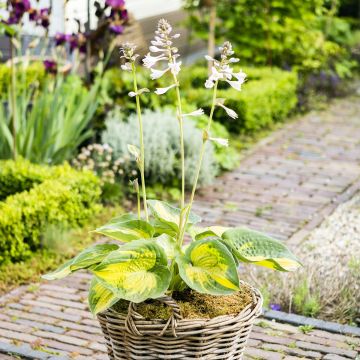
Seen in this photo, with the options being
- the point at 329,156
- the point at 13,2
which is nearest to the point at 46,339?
the point at 13,2

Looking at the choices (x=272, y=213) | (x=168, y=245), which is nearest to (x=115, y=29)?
(x=272, y=213)

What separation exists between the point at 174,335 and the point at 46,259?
9.17ft

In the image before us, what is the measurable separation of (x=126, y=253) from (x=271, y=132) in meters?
6.94

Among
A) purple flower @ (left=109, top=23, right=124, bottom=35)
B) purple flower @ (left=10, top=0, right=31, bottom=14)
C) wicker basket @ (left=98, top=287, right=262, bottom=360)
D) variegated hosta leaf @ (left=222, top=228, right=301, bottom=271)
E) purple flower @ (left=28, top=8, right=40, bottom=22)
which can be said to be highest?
purple flower @ (left=10, top=0, right=31, bottom=14)

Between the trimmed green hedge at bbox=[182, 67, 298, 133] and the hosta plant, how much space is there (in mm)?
5285

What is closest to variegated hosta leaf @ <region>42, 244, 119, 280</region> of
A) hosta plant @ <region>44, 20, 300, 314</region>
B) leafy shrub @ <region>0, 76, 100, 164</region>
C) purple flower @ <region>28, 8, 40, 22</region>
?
hosta plant @ <region>44, 20, 300, 314</region>

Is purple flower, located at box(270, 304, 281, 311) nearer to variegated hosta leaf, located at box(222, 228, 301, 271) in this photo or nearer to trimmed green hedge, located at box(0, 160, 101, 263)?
variegated hosta leaf, located at box(222, 228, 301, 271)

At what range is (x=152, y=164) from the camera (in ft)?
24.7

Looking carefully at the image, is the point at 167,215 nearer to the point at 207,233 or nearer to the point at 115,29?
the point at 207,233

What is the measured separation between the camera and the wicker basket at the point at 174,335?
330cm

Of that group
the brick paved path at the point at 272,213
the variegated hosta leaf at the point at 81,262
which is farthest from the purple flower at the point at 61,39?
the variegated hosta leaf at the point at 81,262

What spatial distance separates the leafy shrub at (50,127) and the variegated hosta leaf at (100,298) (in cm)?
370

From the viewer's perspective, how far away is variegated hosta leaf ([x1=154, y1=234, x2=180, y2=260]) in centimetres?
352

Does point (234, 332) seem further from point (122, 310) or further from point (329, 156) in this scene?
point (329, 156)
